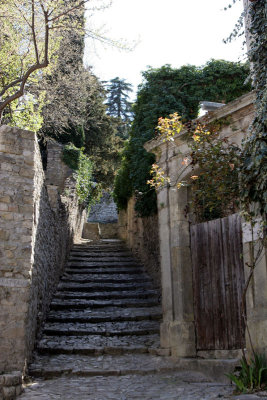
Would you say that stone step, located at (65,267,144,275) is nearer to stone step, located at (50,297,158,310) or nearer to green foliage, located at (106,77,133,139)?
stone step, located at (50,297,158,310)

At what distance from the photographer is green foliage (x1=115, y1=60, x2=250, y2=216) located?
10.4 metres

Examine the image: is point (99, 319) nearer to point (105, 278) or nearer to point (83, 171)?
point (105, 278)

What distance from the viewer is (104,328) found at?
26.7ft

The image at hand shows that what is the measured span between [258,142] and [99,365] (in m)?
4.10

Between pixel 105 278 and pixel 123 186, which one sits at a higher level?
pixel 123 186

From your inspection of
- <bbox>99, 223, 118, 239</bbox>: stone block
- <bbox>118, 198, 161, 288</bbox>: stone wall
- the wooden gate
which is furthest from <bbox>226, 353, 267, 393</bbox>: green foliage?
<bbox>99, 223, 118, 239</bbox>: stone block

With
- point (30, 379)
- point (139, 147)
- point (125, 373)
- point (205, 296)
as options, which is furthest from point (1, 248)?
point (139, 147)

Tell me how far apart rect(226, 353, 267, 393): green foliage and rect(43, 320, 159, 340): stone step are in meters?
3.36

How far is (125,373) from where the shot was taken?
243 inches

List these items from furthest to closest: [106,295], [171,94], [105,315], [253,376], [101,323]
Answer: [171,94]
[106,295]
[105,315]
[101,323]
[253,376]

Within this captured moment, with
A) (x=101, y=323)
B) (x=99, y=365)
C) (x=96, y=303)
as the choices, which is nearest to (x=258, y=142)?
(x=99, y=365)

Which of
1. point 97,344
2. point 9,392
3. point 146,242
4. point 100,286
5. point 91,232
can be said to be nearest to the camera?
point 9,392

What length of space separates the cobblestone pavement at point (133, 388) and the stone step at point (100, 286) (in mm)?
4073

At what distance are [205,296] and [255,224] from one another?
1.85 metres
